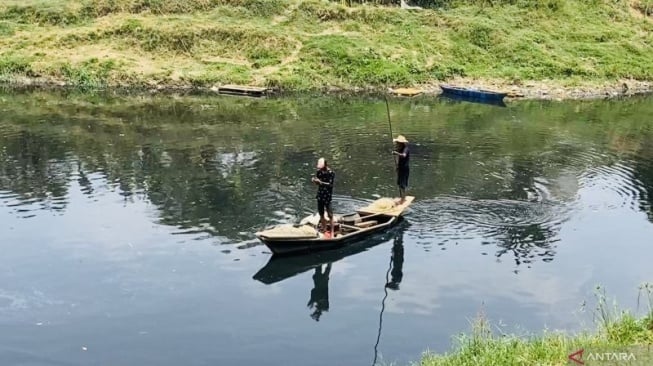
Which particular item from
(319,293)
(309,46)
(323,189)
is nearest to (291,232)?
(323,189)

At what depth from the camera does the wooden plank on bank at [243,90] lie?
4372 centimetres

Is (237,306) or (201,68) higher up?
(201,68)

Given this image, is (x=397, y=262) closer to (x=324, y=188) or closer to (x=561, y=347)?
(x=324, y=188)

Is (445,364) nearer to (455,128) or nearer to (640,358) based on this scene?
(640,358)

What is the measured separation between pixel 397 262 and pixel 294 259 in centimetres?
261

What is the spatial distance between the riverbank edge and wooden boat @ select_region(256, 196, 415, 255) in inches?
1046

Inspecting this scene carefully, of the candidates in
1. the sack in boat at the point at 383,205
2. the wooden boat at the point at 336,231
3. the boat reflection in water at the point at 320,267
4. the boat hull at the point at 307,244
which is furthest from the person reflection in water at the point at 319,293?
the sack in boat at the point at 383,205

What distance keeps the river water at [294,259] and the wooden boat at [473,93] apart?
8.88 meters

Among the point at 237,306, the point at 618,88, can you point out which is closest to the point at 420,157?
the point at 237,306

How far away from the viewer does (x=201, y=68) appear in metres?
47.4

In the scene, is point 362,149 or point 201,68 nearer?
point 362,149

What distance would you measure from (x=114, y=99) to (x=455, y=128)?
836 inches

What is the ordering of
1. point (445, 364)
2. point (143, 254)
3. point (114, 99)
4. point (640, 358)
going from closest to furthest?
point (640, 358), point (445, 364), point (143, 254), point (114, 99)

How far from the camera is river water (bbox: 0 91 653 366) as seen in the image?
13.2 metres
